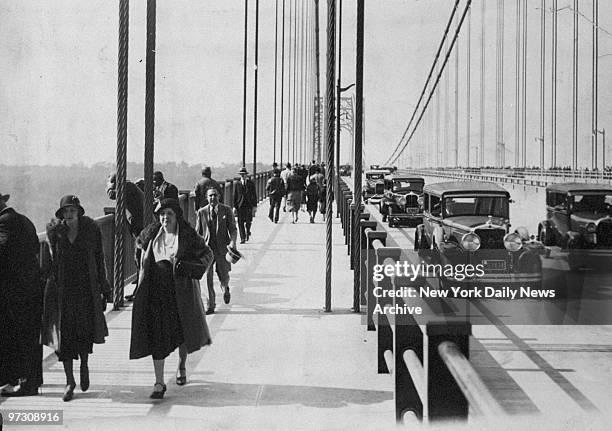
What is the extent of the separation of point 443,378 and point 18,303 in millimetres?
3214

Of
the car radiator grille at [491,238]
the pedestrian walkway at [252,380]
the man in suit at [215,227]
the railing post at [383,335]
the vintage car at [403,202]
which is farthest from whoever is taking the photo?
the vintage car at [403,202]

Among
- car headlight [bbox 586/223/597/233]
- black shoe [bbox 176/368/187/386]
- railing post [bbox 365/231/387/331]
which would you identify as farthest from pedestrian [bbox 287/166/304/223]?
black shoe [bbox 176/368/187/386]

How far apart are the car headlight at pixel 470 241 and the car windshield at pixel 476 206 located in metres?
0.87

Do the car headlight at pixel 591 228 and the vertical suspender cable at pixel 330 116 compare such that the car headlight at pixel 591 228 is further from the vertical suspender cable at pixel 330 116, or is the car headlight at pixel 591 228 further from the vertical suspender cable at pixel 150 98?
the vertical suspender cable at pixel 150 98

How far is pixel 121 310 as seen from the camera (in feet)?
31.2

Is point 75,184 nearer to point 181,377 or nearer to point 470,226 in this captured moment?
point 470,226

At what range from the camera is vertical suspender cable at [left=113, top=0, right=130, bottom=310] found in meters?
9.48

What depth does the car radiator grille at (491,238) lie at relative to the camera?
11.2m

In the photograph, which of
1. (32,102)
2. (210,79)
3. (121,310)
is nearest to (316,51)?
(210,79)

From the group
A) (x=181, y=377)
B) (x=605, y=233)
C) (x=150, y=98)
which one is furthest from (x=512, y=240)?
(x=181, y=377)

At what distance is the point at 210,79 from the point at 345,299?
2510cm

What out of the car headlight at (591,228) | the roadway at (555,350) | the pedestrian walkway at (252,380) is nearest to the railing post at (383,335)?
the pedestrian walkway at (252,380)

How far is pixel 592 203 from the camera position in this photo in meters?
12.4

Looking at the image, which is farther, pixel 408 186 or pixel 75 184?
pixel 75 184
